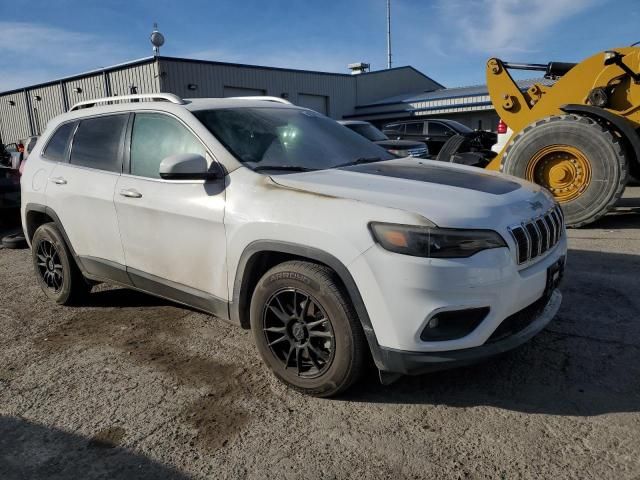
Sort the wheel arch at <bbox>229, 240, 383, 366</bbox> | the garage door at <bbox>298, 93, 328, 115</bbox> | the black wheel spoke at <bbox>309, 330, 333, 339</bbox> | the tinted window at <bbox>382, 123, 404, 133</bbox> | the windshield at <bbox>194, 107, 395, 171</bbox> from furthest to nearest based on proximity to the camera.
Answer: the garage door at <bbox>298, 93, 328, 115</bbox>, the tinted window at <bbox>382, 123, 404, 133</bbox>, the windshield at <bbox>194, 107, 395, 171</bbox>, the black wheel spoke at <bbox>309, 330, 333, 339</bbox>, the wheel arch at <bbox>229, 240, 383, 366</bbox>

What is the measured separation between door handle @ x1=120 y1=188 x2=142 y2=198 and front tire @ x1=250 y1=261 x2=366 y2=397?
1.26 meters

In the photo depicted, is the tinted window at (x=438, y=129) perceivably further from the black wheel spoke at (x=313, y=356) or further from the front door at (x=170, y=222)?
the black wheel spoke at (x=313, y=356)

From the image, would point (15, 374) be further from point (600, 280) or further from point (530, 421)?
point (600, 280)

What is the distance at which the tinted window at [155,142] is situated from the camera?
3.46 metres

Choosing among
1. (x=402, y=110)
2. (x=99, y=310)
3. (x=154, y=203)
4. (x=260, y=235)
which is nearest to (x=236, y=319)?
(x=260, y=235)

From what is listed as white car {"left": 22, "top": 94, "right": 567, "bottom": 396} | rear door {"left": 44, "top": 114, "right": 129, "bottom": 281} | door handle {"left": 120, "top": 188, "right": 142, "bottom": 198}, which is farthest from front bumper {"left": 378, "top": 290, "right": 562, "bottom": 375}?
rear door {"left": 44, "top": 114, "right": 129, "bottom": 281}

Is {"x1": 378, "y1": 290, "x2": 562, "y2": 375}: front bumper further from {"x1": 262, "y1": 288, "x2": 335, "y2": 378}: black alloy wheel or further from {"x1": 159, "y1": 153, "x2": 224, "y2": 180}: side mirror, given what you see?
{"x1": 159, "y1": 153, "x2": 224, "y2": 180}: side mirror

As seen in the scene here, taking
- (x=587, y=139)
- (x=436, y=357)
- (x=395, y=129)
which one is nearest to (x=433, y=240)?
(x=436, y=357)

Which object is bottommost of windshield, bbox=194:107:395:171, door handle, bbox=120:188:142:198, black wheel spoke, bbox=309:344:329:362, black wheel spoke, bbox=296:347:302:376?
black wheel spoke, bbox=296:347:302:376

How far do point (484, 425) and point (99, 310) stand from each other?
3489mm

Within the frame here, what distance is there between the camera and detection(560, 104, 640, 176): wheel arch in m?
6.46

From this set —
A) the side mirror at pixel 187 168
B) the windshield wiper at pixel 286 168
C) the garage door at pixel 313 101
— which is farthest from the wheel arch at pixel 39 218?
the garage door at pixel 313 101

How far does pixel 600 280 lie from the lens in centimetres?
461

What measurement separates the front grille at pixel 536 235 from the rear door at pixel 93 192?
2.82 m
